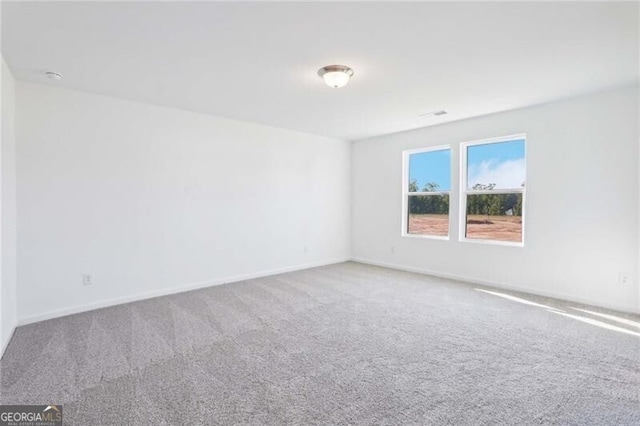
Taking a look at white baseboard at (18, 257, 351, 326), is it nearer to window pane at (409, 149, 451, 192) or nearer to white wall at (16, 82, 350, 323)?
white wall at (16, 82, 350, 323)

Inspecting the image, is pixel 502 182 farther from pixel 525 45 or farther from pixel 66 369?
pixel 66 369

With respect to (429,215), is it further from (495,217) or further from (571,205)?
(571,205)

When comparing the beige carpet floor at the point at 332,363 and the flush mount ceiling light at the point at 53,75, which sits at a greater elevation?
the flush mount ceiling light at the point at 53,75

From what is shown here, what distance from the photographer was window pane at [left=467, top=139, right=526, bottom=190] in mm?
4441

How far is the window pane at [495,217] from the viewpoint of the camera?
4477 mm

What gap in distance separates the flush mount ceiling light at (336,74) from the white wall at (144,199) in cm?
227

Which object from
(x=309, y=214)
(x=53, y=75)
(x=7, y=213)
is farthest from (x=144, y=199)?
(x=309, y=214)

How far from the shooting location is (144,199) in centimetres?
402

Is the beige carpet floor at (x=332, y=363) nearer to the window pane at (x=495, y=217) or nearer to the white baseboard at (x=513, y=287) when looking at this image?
the white baseboard at (x=513, y=287)

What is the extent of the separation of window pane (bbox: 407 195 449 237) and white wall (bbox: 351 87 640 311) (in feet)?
0.80

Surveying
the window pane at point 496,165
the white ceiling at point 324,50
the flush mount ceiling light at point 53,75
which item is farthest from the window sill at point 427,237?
the flush mount ceiling light at point 53,75

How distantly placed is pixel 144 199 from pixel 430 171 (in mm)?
4406

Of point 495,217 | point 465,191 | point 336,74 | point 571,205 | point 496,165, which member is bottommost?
point 495,217

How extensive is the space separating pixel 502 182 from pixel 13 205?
18.9 ft
